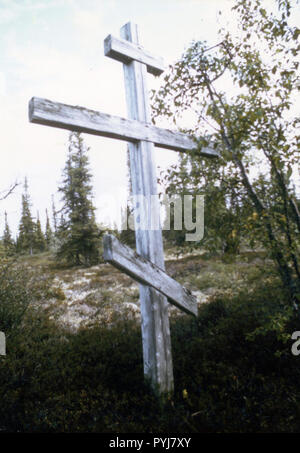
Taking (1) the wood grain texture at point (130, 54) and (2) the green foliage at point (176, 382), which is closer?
(2) the green foliage at point (176, 382)

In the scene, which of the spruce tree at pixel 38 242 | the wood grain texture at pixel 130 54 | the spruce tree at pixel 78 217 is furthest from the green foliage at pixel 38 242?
the wood grain texture at pixel 130 54

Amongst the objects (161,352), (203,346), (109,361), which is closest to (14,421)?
(109,361)

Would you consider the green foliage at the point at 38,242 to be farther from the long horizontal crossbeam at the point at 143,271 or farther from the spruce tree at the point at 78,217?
the long horizontal crossbeam at the point at 143,271

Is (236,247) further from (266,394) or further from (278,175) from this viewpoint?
(266,394)

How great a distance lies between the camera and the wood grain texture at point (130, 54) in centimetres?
363

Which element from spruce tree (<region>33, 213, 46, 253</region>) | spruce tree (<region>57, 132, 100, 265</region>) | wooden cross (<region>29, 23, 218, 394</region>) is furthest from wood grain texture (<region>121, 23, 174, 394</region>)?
spruce tree (<region>33, 213, 46, 253</region>)

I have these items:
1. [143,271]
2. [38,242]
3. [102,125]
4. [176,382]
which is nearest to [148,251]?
[143,271]

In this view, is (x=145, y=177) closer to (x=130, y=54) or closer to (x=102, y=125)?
(x=102, y=125)

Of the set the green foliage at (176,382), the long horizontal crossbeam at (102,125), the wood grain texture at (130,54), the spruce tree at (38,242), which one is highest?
the wood grain texture at (130,54)

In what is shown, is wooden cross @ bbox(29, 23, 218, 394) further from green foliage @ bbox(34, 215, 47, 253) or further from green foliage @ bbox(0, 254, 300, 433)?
green foliage @ bbox(34, 215, 47, 253)

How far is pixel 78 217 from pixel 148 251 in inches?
617

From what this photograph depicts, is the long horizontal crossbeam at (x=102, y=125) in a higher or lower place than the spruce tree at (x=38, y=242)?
higher
